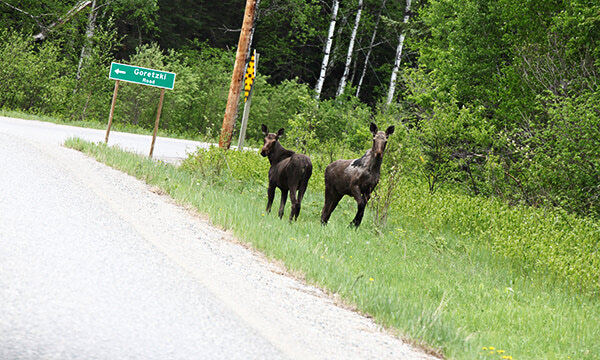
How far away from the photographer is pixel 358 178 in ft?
34.7

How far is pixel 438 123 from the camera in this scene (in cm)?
1614

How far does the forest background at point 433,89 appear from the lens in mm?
14031

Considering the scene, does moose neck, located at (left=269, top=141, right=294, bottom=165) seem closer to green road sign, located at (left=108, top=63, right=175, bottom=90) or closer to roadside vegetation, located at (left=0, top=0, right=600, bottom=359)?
roadside vegetation, located at (left=0, top=0, right=600, bottom=359)

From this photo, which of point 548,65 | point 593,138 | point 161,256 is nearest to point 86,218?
point 161,256

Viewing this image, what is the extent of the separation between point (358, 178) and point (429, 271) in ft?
8.09

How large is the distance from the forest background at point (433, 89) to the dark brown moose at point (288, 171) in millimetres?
3229

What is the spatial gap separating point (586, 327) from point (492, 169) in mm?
9111

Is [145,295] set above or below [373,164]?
below

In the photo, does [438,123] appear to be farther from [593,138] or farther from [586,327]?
[586,327]

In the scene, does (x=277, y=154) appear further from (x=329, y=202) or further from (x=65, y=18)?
(x=65, y=18)

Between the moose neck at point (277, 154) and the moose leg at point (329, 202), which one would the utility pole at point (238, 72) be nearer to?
the moose neck at point (277, 154)

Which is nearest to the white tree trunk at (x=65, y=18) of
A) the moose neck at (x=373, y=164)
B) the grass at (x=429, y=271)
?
the grass at (x=429, y=271)

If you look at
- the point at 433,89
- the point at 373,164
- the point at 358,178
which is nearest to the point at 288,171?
the point at 358,178

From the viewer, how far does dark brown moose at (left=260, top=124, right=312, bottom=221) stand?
10734 mm
